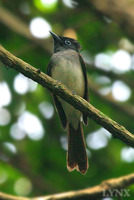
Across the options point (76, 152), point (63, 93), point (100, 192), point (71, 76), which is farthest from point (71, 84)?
point (100, 192)

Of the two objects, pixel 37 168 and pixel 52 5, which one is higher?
pixel 52 5

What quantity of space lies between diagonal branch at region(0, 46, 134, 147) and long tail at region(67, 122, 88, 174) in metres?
1.21

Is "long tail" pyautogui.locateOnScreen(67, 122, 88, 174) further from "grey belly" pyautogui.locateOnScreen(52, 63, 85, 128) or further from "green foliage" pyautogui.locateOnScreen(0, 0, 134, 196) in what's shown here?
"green foliage" pyautogui.locateOnScreen(0, 0, 134, 196)

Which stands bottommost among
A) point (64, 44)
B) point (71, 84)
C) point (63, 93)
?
point (63, 93)

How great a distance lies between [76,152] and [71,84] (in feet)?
2.97

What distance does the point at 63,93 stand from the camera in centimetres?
363

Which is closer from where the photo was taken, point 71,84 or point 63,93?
point 63,93

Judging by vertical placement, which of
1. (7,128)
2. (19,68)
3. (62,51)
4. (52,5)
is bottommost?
(19,68)

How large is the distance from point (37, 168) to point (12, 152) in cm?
51

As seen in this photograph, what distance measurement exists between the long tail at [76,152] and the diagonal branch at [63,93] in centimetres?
121

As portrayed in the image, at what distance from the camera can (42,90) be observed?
6887 mm

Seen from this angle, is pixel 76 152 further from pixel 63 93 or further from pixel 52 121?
pixel 52 121

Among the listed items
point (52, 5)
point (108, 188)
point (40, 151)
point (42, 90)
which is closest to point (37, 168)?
point (40, 151)

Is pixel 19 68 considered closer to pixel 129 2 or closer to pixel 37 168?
pixel 129 2
